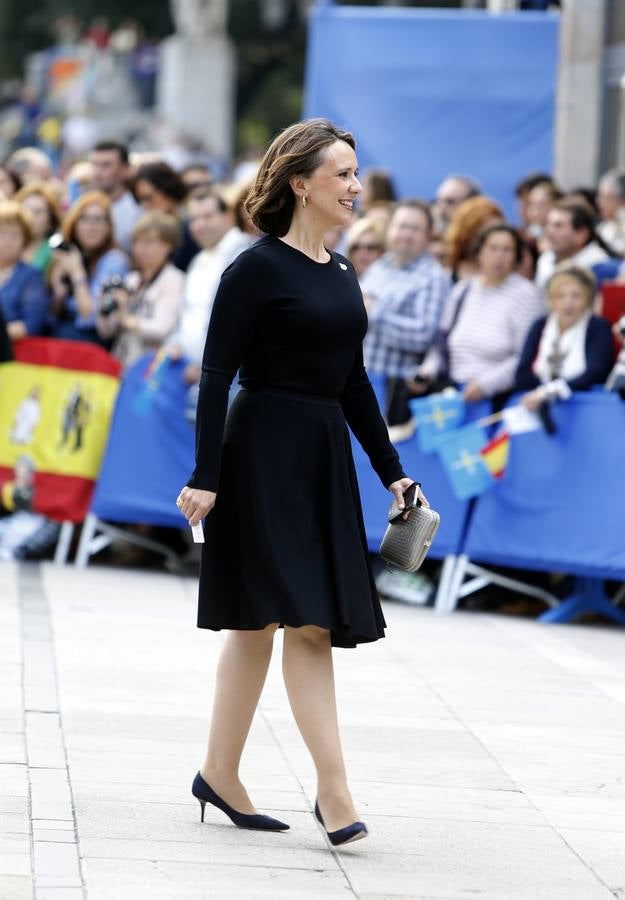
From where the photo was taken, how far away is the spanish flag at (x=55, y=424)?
37.8 feet

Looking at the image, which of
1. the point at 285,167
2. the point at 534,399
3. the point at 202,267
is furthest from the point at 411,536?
the point at 202,267

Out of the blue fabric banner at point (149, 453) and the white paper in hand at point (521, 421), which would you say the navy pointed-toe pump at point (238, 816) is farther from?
the blue fabric banner at point (149, 453)

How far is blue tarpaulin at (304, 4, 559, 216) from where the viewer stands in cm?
1567

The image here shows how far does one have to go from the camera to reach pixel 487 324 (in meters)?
10.7

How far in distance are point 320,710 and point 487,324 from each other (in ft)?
18.2

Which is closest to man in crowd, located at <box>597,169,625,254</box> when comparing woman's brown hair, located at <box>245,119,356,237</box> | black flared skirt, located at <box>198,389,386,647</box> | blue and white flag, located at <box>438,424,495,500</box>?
blue and white flag, located at <box>438,424,495,500</box>

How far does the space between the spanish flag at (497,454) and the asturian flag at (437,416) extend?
256 millimetres

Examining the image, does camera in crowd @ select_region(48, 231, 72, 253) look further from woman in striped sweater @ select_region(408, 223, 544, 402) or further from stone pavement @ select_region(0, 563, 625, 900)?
stone pavement @ select_region(0, 563, 625, 900)

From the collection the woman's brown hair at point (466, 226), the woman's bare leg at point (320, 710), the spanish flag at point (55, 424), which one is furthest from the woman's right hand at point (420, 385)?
the woman's bare leg at point (320, 710)

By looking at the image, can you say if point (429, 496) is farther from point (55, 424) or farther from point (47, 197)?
point (47, 197)

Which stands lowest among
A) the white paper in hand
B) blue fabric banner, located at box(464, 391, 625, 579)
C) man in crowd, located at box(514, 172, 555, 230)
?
blue fabric banner, located at box(464, 391, 625, 579)

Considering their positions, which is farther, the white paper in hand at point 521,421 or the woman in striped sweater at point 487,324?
the woman in striped sweater at point 487,324

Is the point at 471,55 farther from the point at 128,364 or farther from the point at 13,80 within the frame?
the point at 13,80

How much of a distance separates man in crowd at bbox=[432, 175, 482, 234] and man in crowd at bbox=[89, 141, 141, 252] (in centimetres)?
200
